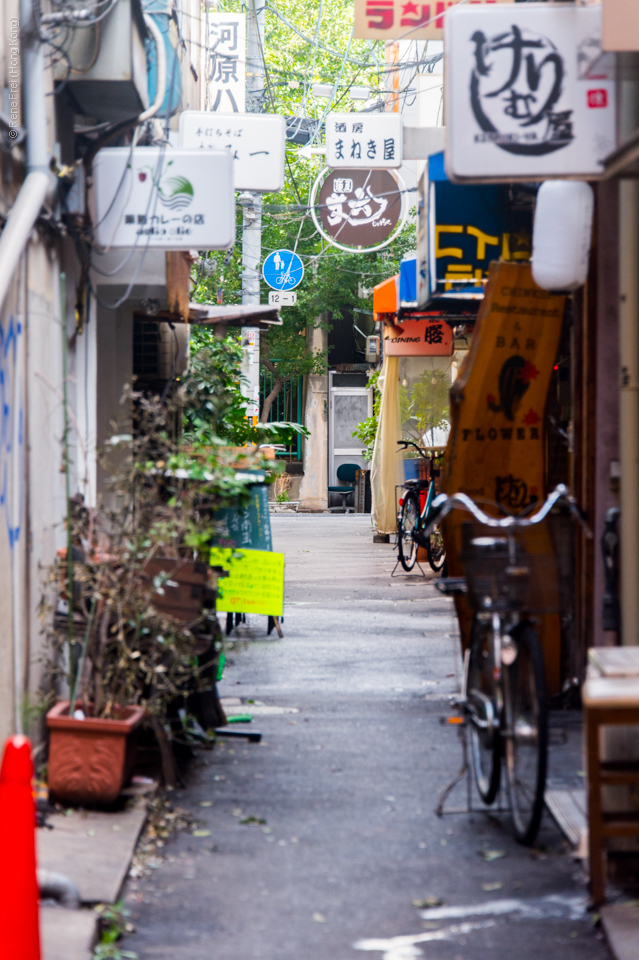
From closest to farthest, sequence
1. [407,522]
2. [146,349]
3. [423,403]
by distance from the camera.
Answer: [146,349]
[407,522]
[423,403]

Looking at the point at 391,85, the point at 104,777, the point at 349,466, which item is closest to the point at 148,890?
the point at 104,777

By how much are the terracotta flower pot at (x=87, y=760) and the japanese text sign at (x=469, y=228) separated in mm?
4352

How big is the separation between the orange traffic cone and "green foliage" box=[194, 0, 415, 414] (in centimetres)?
2327

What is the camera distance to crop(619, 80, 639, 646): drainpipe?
5.45 metres

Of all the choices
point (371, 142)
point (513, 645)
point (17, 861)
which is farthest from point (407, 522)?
point (17, 861)

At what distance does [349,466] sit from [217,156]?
2495 centimetres

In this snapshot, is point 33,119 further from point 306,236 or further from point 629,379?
point 306,236

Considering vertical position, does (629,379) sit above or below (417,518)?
above

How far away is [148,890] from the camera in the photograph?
441cm

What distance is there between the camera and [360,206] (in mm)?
15547

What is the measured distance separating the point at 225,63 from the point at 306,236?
14.9 m

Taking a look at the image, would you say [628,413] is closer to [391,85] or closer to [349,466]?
[391,85]

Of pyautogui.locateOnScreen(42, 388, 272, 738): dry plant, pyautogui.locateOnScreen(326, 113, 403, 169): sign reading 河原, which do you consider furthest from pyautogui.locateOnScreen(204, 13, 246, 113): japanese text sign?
pyautogui.locateOnScreen(42, 388, 272, 738): dry plant

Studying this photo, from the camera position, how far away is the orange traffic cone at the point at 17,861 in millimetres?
3209
